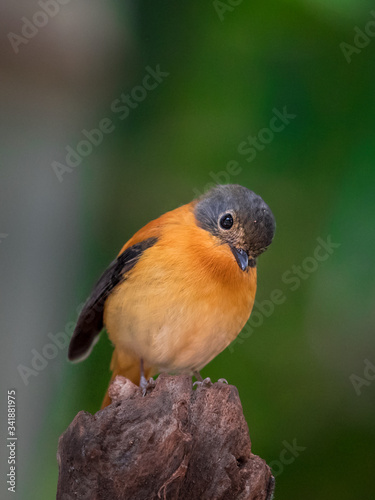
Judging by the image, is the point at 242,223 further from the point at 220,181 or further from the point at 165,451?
the point at 220,181

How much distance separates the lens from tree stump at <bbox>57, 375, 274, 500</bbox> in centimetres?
153

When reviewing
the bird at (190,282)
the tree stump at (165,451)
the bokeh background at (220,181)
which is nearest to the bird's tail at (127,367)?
the bird at (190,282)

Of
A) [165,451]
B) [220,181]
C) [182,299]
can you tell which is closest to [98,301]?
[182,299]

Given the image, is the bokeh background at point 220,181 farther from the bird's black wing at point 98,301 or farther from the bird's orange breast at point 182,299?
the bird's orange breast at point 182,299

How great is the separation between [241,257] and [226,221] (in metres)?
0.16

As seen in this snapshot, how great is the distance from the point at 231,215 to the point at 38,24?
157 centimetres

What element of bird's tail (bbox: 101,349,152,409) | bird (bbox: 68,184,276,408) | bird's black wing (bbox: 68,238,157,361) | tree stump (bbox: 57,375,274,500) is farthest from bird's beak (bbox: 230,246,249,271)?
bird's tail (bbox: 101,349,152,409)

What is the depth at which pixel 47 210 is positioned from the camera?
3.08 m

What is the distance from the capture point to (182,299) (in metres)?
2.10

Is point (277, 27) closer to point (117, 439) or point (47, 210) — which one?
point (47, 210)

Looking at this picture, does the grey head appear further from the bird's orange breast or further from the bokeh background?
the bokeh background

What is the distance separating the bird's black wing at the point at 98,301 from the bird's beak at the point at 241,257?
37cm

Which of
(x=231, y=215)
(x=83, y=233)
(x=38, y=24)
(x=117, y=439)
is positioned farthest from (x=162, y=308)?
(x=38, y=24)

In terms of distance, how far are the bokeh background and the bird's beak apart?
1073mm
